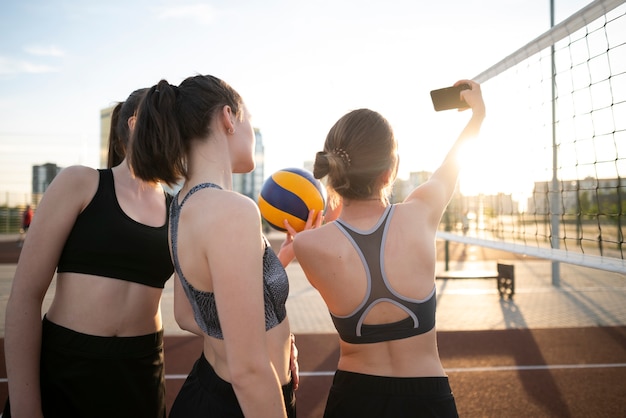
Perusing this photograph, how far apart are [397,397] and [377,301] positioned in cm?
36

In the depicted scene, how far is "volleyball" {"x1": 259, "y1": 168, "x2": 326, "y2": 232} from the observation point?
9.49ft

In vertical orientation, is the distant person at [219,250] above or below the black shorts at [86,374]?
above

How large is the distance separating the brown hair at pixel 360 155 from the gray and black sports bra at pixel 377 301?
16cm

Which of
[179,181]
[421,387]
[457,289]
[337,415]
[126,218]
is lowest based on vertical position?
[457,289]

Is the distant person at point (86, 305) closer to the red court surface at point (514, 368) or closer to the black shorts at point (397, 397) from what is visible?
the black shorts at point (397, 397)

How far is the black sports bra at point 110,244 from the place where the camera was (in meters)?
1.78

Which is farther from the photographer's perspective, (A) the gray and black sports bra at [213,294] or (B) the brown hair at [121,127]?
(B) the brown hair at [121,127]

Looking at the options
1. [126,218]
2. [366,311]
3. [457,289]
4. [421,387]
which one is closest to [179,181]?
[126,218]

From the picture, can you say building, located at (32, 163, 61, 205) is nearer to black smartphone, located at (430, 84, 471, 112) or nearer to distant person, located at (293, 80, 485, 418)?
black smartphone, located at (430, 84, 471, 112)

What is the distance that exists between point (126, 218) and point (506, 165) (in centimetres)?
732

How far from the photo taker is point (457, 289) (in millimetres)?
10711

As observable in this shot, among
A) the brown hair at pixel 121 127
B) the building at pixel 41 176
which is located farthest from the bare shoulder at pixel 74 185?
the building at pixel 41 176

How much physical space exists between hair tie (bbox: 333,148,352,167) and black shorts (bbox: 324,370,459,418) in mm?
820

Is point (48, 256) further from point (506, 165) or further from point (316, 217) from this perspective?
point (506, 165)
